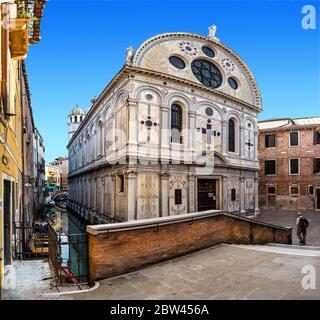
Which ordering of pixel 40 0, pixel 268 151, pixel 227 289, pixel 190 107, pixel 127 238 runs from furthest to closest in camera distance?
pixel 268 151, pixel 190 107, pixel 40 0, pixel 127 238, pixel 227 289

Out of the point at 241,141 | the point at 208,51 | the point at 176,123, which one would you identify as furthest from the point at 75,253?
the point at 208,51

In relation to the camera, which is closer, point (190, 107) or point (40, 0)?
point (40, 0)

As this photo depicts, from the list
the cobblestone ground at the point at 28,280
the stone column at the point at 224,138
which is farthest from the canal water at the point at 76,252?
the stone column at the point at 224,138

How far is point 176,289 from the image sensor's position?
17.2 feet

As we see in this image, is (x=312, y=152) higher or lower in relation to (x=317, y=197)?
higher

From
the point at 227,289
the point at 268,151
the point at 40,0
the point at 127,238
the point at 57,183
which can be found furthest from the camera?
the point at 57,183

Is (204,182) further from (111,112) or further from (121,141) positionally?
(111,112)

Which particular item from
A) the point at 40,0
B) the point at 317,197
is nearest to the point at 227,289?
the point at 40,0

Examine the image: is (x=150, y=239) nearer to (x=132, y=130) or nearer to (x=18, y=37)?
(x=18, y=37)

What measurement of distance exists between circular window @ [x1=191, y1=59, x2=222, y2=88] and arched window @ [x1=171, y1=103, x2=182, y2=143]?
2967 millimetres

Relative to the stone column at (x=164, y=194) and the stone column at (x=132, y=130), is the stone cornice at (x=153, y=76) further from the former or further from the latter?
the stone column at (x=164, y=194)

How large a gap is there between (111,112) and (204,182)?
7.75 m

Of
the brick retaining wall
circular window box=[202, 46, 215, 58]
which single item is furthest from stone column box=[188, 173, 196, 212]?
circular window box=[202, 46, 215, 58]

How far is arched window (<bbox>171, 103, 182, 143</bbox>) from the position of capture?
16234 millimetres
